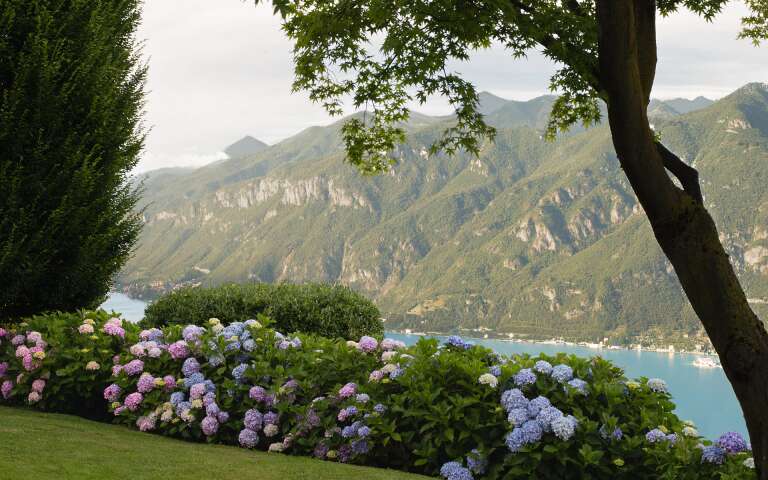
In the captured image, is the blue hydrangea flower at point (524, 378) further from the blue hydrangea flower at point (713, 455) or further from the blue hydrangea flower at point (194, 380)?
the blue hydrangea flower at point (194, 380)

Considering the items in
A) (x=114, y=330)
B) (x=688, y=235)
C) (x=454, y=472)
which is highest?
(x=688, y=235)

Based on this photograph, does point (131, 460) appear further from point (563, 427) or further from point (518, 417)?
point (563, 427)

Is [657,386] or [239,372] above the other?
[657,386]

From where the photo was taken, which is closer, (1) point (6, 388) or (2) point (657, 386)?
(2) point (657, 386)

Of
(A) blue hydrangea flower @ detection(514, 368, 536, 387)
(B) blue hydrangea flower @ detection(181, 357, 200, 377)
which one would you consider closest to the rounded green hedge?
(B) blue hydrangea flower @ detection(181, 357, 200, 377)

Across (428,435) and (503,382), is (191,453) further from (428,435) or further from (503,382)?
(503,382)

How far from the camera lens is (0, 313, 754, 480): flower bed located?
550 cm

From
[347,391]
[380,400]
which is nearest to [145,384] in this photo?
[347,391]

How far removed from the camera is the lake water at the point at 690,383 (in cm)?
12100

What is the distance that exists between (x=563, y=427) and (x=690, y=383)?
161079 millimetres

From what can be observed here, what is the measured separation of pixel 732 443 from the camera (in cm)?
538

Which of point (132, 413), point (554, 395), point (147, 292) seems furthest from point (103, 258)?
point (147, 292)

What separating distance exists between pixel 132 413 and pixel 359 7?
522 cm

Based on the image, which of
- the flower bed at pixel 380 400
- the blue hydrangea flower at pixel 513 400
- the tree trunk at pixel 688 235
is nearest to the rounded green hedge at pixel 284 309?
the flower bed at pixel 380 400
